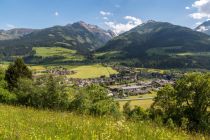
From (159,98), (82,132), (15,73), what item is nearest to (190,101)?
(159,98)

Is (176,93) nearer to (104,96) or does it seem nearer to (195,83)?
(195,83)

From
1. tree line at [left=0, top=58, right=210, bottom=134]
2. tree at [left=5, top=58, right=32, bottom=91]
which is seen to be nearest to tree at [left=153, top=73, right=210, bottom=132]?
tree line at [left=0, top=58, right=210, bottom=134]

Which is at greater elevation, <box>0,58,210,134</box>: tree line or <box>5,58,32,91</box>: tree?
<box>5,58,32,91</box>: tree

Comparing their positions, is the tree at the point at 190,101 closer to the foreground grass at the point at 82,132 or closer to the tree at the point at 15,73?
the tree at the point at 15,73

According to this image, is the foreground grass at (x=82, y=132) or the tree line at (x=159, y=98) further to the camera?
the tree line at (x=159, y=98)

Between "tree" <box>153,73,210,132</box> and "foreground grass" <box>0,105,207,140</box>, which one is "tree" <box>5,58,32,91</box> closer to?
"tree" <box>153,73,210,132</box>

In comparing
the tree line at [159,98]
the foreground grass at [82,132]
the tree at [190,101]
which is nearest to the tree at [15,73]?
the tree line at [159,98]

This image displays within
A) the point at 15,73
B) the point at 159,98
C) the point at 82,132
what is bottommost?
the point at 159,98

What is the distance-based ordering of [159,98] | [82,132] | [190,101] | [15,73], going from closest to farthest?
[82,132] < [190,101] < [159,98] < [15,73]

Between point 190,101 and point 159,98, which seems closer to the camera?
point 190,101

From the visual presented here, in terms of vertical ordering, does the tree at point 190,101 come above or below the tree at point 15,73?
below

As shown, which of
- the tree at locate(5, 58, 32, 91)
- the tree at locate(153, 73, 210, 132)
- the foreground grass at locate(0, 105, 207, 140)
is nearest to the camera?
the foreground grass at locate(0, 105, 207, 140)

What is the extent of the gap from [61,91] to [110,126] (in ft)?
210

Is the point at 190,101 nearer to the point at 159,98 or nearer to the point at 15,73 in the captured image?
the point at 159,98
